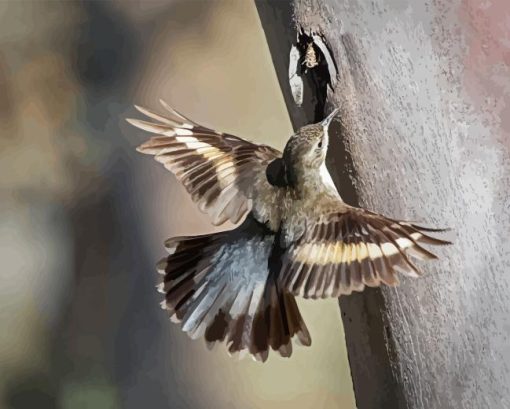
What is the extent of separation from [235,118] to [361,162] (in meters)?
1.05

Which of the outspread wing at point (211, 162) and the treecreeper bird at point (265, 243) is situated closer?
the treecreeper bird at point (265, 243)

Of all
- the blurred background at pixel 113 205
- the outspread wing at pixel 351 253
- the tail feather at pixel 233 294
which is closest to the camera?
the outspread wing at pixel 351 253

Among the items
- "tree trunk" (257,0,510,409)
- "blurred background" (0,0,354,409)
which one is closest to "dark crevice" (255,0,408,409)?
"tree trunk" (257,0,510,409)

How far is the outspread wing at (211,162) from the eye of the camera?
89 cm

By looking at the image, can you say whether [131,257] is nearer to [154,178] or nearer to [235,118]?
[154,178]

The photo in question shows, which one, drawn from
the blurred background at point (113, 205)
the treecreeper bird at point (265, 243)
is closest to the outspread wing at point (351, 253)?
the treecreeper bird at point (265, 243)

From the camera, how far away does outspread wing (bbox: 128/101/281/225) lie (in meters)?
0.89

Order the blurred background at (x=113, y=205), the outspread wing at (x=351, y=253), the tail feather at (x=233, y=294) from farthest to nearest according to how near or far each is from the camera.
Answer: the blurred background at (x=113, y=205), the tail feather at (x=233, y=294), the outspread wing at (x=351, y=253)

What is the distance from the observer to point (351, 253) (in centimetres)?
76

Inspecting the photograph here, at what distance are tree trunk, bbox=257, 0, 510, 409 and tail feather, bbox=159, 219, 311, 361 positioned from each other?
6cm

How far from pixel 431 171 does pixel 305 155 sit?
11 centimetres

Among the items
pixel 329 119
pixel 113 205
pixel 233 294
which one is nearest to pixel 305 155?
pixel 329 119

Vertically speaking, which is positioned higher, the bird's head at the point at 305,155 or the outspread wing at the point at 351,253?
the bird's head at the point at 305,155

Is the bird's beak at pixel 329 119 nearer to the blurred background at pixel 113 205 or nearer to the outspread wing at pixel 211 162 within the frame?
the outspread wing at pixel 211 162
